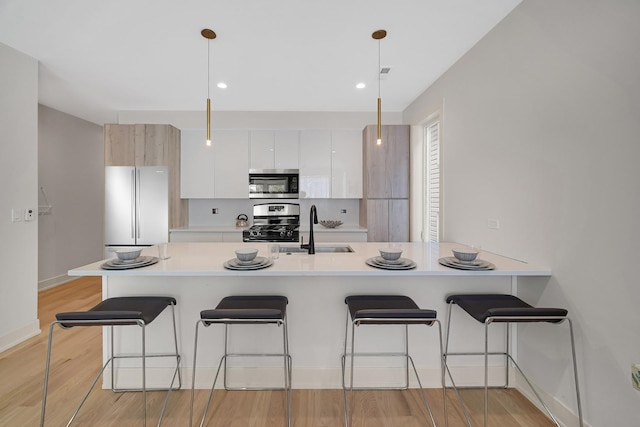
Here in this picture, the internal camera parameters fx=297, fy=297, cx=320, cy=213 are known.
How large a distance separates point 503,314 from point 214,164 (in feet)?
12.7

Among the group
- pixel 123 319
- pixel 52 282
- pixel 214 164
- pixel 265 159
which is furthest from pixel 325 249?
pixel 52 282

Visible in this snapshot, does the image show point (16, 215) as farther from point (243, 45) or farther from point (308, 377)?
point (308, 377)

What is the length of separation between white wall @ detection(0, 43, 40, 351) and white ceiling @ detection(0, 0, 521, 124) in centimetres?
27

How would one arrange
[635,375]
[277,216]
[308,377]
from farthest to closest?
[277,216], [308,377], [635,375]

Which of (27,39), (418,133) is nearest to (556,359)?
(418,133)

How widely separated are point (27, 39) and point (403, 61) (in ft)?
10.6

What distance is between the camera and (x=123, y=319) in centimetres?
144

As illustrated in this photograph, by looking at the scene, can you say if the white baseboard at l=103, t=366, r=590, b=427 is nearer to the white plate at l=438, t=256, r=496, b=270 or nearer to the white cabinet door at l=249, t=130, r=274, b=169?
the white plate at l=438, t=256, r=496, b=270

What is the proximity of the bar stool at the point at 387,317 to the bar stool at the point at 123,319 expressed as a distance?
42.1 inches

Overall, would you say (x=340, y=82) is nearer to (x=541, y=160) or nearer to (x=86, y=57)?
(x=541, y=160)

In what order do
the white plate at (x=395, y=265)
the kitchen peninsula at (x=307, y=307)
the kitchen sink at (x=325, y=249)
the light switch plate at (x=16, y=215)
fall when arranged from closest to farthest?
1. the white plate at (x=395, y=265)
2. the kitchen peninsula at (x=307, y=307)
3. the kitchen sink at (x=325, y=249)
4. the light switch plate at (x=16, y=215)

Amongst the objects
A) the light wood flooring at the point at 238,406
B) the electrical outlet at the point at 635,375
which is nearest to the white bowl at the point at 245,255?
the light wood flooring at the point at 238,406

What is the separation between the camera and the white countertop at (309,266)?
1656 millimetres

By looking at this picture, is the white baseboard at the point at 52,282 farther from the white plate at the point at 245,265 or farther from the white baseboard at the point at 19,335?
the white plate at the point at 245,265
